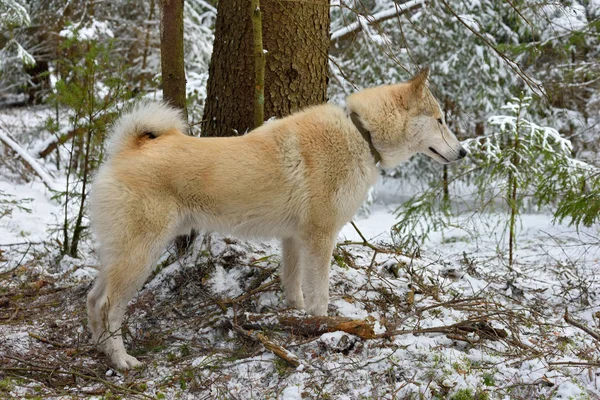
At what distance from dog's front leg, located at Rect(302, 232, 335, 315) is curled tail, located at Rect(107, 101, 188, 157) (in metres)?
1.34

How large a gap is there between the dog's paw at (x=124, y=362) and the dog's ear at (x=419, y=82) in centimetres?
283

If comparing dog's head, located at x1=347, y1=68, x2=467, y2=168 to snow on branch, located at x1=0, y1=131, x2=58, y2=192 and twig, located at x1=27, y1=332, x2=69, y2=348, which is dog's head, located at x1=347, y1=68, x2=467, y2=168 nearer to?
twig, located at x1=27, y1=332, x2=69, y2=348

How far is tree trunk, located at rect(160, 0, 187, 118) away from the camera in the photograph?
16.1ft

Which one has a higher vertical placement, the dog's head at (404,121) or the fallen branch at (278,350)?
the dog's head at (404,121)

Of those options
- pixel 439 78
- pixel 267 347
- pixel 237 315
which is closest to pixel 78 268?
pixel 237 315

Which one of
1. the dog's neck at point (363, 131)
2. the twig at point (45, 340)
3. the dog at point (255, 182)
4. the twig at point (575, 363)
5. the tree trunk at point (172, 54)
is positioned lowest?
the twig at point (45, 340)

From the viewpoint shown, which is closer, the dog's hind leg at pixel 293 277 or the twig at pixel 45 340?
the twig at pixel 45 340

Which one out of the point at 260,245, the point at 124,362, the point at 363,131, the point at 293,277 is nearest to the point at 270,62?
the point at 363,131

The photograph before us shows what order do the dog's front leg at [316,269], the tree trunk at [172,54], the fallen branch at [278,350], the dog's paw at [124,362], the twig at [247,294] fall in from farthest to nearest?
the tree trunk at [172,54]
the twig at [247,294]
the dog's front leg at [316,269]
the dog's paw at [124,362]
the fallen branch at [278,350]

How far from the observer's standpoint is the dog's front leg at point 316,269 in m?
3.98

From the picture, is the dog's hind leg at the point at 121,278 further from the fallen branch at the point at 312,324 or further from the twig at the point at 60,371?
the fallen branch at the point at 312,324

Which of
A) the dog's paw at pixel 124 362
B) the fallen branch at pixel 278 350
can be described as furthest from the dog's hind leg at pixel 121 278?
the fallen branch at pixel 278 350

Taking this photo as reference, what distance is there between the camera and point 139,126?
152 inches

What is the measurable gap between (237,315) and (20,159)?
6943mm
